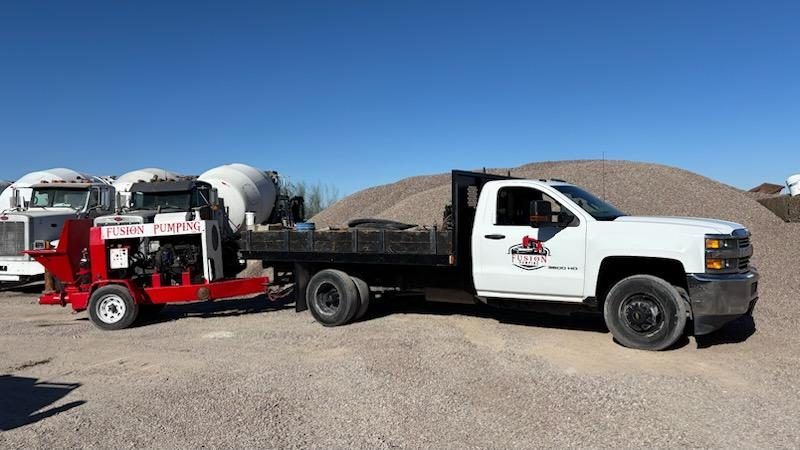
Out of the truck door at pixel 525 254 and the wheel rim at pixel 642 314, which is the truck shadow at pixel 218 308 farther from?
the wheel rim at pixel 642 314

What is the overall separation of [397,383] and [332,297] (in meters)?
3.49

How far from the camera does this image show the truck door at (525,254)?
7.87 meters

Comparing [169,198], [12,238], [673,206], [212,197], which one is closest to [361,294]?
[212,197]

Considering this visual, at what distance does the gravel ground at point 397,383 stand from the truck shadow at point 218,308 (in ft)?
0.91

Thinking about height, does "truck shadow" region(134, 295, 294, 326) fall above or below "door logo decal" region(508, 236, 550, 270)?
below

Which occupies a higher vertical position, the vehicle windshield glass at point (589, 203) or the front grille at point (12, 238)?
the vehicle windshield glass at point (589, 203)

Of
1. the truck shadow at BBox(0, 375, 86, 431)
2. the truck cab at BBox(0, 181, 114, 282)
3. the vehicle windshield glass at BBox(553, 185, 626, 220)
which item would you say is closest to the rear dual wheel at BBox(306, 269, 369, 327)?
the vehicle windshield glass at BBox(553, 185, 626, 220)

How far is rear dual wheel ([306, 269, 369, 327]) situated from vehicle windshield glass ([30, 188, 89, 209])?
8.10 meters

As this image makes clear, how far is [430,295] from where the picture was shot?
923cm

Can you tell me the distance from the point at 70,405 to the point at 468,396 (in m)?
3.87

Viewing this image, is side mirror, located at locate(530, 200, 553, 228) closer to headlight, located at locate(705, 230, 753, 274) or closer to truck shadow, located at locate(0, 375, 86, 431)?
headlight, located at locate(705, 230, 753, 274)

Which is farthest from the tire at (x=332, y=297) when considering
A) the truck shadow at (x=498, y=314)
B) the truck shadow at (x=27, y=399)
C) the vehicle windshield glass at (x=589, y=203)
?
the truck shadow at (x=27, y=399)

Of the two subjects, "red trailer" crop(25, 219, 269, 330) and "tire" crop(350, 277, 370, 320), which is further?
"red trailer" crop(25, 219, 269, 330)

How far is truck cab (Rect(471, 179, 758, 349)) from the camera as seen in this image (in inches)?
279
